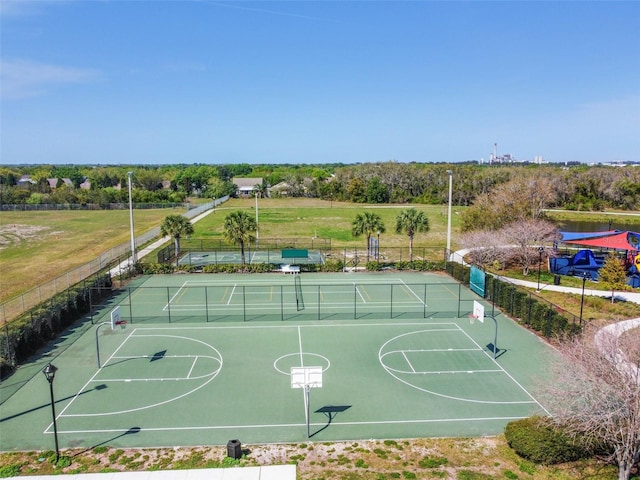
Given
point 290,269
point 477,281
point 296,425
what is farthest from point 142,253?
point 296,425

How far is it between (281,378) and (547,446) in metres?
11.1

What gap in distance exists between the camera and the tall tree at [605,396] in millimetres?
13719

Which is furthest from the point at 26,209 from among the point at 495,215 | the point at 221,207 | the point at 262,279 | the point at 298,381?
the point at 298,381

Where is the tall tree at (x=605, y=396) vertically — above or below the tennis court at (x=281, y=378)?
above

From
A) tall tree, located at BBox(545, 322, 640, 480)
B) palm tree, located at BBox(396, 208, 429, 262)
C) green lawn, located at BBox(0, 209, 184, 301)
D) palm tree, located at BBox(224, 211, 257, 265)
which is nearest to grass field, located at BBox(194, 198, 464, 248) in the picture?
green lawn, located at BBox(0, 209, 184, 301)

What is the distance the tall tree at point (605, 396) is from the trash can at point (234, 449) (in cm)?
984

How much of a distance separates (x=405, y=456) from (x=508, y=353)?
11412 mm

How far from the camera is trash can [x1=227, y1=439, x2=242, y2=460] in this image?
15.7 meters

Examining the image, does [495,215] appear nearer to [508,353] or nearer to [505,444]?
[508,353]

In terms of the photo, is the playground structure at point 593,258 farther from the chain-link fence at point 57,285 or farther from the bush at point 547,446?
the chain-link fence at point 57,285

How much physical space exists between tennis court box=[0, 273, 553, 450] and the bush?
7.28 feet

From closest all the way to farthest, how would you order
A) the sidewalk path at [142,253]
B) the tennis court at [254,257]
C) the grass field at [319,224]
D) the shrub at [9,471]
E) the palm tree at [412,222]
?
1. the shrub at [9,471]
2. the sidewalk path at [142,253]
3. the palm tree at [412,222]
4. the tennis court at [254,257]
5. the grass field at [319,224]

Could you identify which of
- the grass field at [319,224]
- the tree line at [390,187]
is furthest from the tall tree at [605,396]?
the tree line at [390,187]

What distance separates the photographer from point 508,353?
25.2 meters
